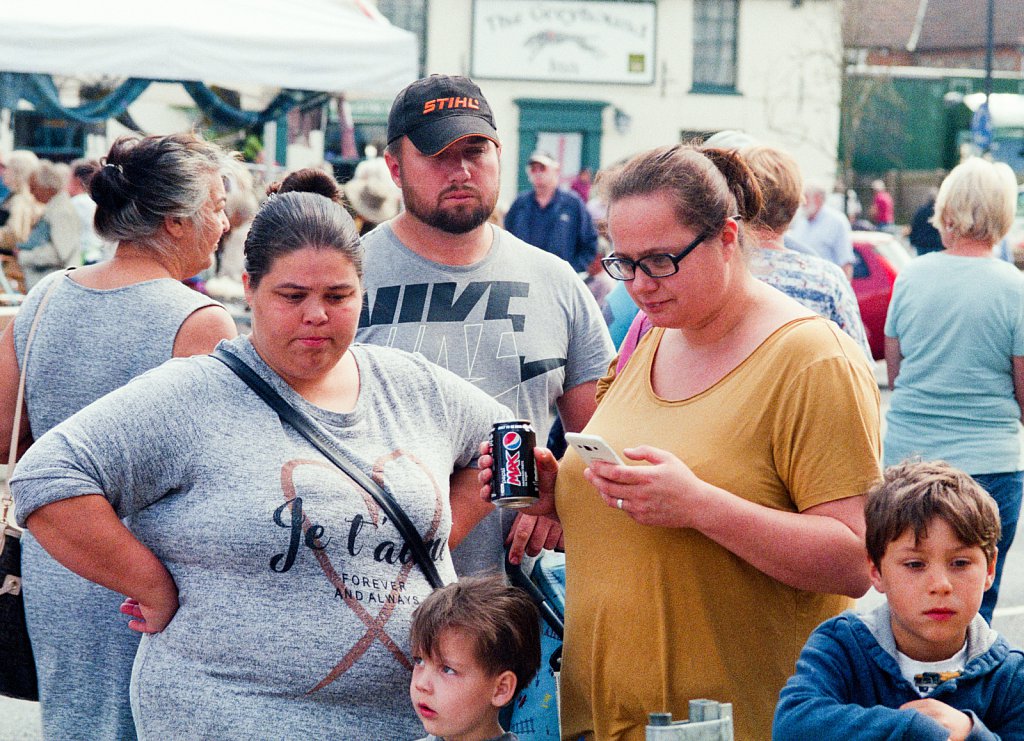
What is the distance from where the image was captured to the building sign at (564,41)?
111 feet

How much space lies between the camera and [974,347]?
5.22 metres

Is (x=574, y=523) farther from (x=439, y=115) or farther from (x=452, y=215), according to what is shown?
(x=439, y=115)

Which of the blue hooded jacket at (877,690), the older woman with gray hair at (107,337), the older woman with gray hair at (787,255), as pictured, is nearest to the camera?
the blue hooded jacket at (877,690)

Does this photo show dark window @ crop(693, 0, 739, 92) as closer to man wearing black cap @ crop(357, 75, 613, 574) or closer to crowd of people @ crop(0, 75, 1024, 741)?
man wearing black cap @ crop(357, 75, 613, 574)

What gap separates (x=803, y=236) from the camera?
468 inches

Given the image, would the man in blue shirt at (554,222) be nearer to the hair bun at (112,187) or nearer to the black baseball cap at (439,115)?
the black baseball cap at (439,115)

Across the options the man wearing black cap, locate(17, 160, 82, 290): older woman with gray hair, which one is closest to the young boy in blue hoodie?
the man wearing black cap

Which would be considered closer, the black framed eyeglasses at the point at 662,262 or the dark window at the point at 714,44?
the black framed eyeglasses at the point at 662,262

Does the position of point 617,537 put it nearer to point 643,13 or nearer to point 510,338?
point 510,338

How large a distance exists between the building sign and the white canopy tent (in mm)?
25172

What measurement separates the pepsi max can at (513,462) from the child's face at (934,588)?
75 centimetres

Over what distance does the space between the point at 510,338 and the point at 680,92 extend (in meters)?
32.2

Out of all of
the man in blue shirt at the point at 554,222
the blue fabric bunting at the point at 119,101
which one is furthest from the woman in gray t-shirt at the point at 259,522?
the man in blue shirt at the point at 554,222

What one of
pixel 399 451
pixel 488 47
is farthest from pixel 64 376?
pixel 488 47
